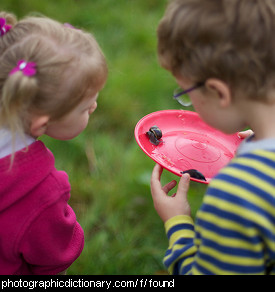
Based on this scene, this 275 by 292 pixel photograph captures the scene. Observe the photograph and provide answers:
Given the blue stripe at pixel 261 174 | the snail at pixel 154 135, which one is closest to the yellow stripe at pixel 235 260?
the blue stripe at pixel 261 174

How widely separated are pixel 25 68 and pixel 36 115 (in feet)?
0.57

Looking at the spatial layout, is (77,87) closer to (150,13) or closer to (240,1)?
(240,1)

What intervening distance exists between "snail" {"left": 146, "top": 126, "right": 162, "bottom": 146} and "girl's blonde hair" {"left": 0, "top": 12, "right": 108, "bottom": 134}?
0.53 meters

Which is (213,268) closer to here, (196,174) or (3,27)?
(196,174)

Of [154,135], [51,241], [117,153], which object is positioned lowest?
[117,153]

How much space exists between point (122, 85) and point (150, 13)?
4.12 feet

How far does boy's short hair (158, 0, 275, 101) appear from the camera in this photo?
1.21 metres

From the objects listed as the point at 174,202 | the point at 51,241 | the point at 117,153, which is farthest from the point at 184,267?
the point at 117,153

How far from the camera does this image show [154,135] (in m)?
2.00

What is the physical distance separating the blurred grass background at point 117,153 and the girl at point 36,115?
0.85 meters

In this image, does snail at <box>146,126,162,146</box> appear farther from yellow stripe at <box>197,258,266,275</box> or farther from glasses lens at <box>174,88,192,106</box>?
yellow stripe at <box>197,258,266,275</box>

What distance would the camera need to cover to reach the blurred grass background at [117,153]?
2447 mm

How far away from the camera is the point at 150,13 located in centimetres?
438

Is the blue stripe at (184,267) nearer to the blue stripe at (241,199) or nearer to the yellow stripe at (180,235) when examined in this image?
the yellow stripe at (180,235)
